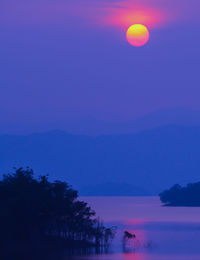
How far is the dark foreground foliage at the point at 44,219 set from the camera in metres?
66.1

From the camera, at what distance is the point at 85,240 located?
68.6 meters

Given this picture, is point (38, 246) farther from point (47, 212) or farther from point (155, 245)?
point (155, 245)

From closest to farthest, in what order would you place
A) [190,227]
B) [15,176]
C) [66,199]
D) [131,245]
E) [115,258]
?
[115,258], [66,199], [15,176], [131,245], [190,227]

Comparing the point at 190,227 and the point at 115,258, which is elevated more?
the point at 190,227

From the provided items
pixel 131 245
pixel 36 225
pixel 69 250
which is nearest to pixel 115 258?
pixel 69 250

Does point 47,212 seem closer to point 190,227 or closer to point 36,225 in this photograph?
point 36,225

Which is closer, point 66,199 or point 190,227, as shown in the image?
point 66,199

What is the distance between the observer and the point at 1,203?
67.7m

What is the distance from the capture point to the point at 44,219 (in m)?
67.9

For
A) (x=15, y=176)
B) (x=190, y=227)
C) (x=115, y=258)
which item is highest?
(x=190, y=227)

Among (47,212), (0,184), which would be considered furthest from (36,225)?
(0,184)

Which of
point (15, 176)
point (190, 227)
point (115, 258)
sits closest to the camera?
point (115, 258)

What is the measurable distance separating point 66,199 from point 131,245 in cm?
1339

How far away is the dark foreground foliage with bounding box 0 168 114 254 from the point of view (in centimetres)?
6612
